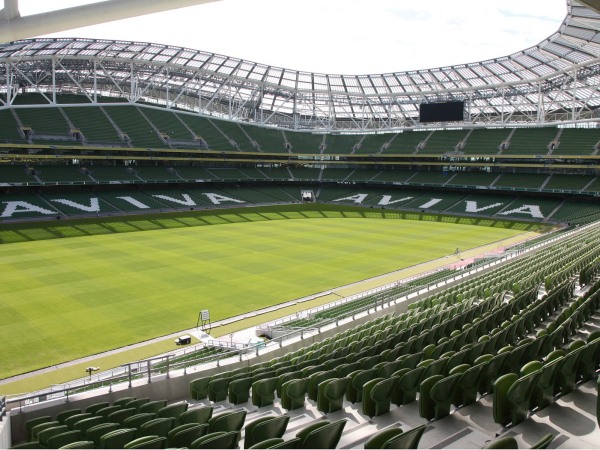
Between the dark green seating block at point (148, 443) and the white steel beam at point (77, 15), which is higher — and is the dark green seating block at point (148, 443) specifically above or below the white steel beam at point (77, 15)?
below

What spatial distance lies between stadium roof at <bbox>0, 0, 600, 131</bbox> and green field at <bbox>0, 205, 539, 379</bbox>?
18081mm

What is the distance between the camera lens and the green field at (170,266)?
19.8 metres

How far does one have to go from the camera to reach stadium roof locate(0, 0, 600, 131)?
5056 cm

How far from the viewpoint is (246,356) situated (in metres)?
12.1

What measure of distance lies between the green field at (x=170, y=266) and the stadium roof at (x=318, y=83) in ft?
59.3

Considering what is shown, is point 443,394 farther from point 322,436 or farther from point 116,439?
point 116,439

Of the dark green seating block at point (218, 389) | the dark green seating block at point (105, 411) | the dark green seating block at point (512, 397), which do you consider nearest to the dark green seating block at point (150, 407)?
the dark green seating block at point (105, 411)

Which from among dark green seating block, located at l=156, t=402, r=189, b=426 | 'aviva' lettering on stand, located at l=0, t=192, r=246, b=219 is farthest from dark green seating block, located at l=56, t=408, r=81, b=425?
'aviva' lettering on stand, located at l=0, t=192, r=246, b=219

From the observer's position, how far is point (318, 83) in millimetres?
68375

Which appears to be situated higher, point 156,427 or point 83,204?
point 83,204

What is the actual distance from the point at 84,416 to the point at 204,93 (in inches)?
2630

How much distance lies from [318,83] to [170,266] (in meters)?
45.1

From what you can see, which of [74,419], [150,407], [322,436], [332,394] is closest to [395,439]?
[322,436]

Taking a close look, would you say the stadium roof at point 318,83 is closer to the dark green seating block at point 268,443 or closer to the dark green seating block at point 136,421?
the dark green seating block at point 136,421
